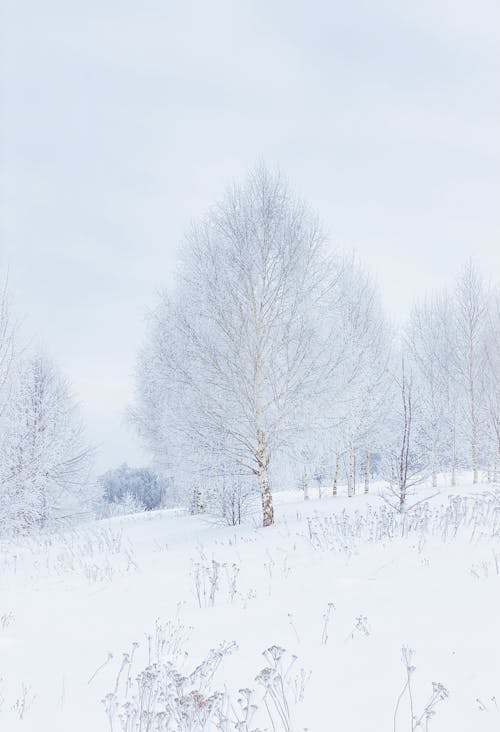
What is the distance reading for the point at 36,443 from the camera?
1603 centimetres

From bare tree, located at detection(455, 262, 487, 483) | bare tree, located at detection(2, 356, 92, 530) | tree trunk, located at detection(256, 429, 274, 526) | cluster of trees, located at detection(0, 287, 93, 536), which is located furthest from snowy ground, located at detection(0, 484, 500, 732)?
bare tree, located at detection(455, 262, 487, 483)

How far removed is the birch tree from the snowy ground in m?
4.44

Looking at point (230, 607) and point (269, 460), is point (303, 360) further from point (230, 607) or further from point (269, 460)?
point (230, 607)

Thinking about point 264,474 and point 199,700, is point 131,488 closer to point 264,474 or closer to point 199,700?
point 264,474

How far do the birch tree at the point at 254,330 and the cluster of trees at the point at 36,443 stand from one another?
3834 mm

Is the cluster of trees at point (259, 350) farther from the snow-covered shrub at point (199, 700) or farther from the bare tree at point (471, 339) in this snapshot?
the bare tree at point (471, 339)

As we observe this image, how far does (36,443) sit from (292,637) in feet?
47.0

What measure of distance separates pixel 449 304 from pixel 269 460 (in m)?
14.8

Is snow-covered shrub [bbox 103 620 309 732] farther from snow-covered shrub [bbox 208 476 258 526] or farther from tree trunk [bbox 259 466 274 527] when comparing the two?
snow-covered shrub [bbox 208 476 258 526]

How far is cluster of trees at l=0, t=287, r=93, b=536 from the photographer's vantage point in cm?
1164

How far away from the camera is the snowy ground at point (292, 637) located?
257 centimetres

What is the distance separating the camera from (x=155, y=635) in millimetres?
3912

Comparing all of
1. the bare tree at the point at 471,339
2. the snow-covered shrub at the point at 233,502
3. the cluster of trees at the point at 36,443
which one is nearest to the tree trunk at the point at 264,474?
the snow-covered shrub at the point at 233,502


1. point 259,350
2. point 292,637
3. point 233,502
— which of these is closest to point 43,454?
point 233,502
